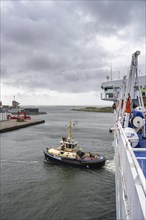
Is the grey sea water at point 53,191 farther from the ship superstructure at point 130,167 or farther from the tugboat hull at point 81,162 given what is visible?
the ship superstructure at point 130,167

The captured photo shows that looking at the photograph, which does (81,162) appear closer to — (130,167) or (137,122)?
(137,122)

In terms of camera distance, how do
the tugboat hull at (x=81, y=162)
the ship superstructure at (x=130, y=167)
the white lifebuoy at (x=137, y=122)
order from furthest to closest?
the tugboat hull at (x=81, y=162), the white lifebuoy at (x=137, y=122), the ship superstructure at (x=130, y=167)

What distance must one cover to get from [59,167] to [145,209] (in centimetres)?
2929

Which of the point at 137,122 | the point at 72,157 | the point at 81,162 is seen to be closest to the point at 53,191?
the point at 81,162

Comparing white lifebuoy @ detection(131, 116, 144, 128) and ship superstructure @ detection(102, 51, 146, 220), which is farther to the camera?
white lifebuoy @ detection(131, 116, 144, 128)

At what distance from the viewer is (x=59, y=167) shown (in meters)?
30.6

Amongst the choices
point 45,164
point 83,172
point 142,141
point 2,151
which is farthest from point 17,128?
point 142,141

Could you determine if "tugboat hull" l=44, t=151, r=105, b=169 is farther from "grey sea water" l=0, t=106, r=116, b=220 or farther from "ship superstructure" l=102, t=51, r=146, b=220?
"ship superstructure" l=102, t=51, r=146, b=220

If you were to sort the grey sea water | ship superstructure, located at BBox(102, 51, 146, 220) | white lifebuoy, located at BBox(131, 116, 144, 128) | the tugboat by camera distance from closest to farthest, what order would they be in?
ship superstructure, located at BBox(102, 51, 146, 220)
white lifebuoy, located at BBox(131, 116, 144, 128)
the grey sea water
the tugboat

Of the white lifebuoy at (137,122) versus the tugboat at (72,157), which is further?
the tugboat at (72,157)

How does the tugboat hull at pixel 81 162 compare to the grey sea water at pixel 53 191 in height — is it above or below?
above

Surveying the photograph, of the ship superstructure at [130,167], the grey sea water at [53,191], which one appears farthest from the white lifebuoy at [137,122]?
the grey sea water at [53,191]

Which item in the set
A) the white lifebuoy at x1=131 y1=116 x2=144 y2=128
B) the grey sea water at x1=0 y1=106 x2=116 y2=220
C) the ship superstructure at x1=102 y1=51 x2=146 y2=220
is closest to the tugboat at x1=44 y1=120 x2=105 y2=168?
the grey sea water at x1=0 y1=106 x2=116 y2=220

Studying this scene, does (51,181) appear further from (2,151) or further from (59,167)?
(2,151)
